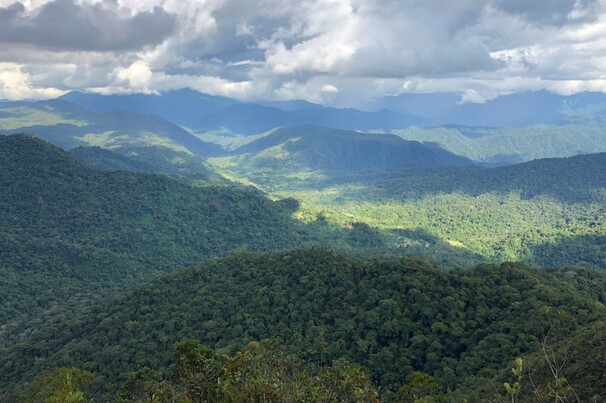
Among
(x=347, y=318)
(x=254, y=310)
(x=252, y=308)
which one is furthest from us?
(x=252, y=308)

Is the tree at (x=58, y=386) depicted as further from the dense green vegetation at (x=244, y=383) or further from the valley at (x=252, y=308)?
the dense green vegetation at (x=244, y=383)

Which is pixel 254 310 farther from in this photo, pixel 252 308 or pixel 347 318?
pixel 347 318

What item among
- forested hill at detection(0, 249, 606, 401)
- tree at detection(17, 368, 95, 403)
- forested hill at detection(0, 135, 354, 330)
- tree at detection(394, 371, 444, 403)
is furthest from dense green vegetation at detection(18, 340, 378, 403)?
forested hill at detection(0, 135, 354, 330)

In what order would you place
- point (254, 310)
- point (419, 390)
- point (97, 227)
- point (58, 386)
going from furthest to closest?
1. point (97, 227)
2. point (254, 310)
3. point (58, 386)
4. point (419, 390)

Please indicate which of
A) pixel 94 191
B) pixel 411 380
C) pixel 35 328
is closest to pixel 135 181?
pixel 94 191

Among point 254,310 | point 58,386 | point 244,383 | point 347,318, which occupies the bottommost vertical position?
point 254,310

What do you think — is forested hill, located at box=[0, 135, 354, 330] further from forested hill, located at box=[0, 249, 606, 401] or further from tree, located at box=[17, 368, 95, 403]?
tree, located at box=[17, 368, 95, 403]

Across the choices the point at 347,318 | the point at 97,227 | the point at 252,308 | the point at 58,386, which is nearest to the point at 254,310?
the point at 252,308

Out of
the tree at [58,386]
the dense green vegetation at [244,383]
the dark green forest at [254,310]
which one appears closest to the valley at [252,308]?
the dense green vegetation at [244,383]

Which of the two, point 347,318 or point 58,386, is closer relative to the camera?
point 58,386
